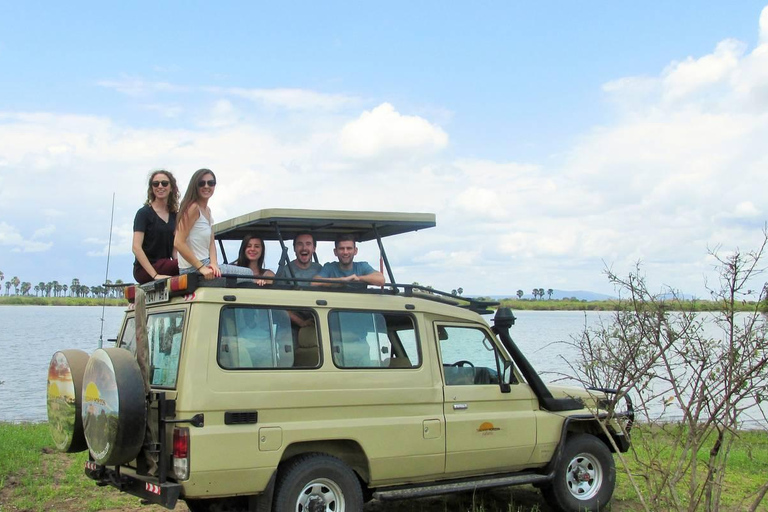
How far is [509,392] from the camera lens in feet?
23.5

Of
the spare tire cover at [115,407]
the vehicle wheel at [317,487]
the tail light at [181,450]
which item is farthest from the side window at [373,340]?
the spare tire cover at [115,407]

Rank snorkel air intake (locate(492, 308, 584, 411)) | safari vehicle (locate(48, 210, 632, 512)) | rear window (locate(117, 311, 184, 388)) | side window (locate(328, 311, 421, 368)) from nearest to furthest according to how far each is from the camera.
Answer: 1. safari vehicle (locate(48, 210, 632, 512))
2. rear window (locate(117, 311, 184, 388))
3. side window (locate(328, 311, 421, 368))
4. snorkel air intake (locate(492, 308, 584, 411))

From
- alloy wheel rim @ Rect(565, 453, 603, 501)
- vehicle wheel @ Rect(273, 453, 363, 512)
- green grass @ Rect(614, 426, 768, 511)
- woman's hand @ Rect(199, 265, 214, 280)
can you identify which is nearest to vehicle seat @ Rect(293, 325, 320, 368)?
vehicle wheel @ Rect(273, 453, 363, 512)

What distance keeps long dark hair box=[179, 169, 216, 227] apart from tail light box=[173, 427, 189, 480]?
1.87 meters

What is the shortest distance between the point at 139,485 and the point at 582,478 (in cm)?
399

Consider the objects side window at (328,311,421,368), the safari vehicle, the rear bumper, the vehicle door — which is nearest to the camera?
the rear bumper

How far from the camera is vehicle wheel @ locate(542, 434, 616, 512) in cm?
739

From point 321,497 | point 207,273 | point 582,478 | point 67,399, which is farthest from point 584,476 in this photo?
point 67,399

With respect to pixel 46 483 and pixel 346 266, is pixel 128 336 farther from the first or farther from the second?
pixel 46 483

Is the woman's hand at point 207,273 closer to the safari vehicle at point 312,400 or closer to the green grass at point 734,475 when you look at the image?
the safari vehicle at point 312,400

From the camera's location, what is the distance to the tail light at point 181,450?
5.41 metres

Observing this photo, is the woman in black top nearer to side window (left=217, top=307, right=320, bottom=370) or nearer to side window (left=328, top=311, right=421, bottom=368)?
side window (left=217, top=307, right=320, bottom=370)

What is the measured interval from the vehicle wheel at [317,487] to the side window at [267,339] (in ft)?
2.32

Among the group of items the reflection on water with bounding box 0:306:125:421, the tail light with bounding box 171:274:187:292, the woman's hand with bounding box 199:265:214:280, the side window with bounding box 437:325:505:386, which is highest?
the woman's hand with bounding box 199:265:214:280
